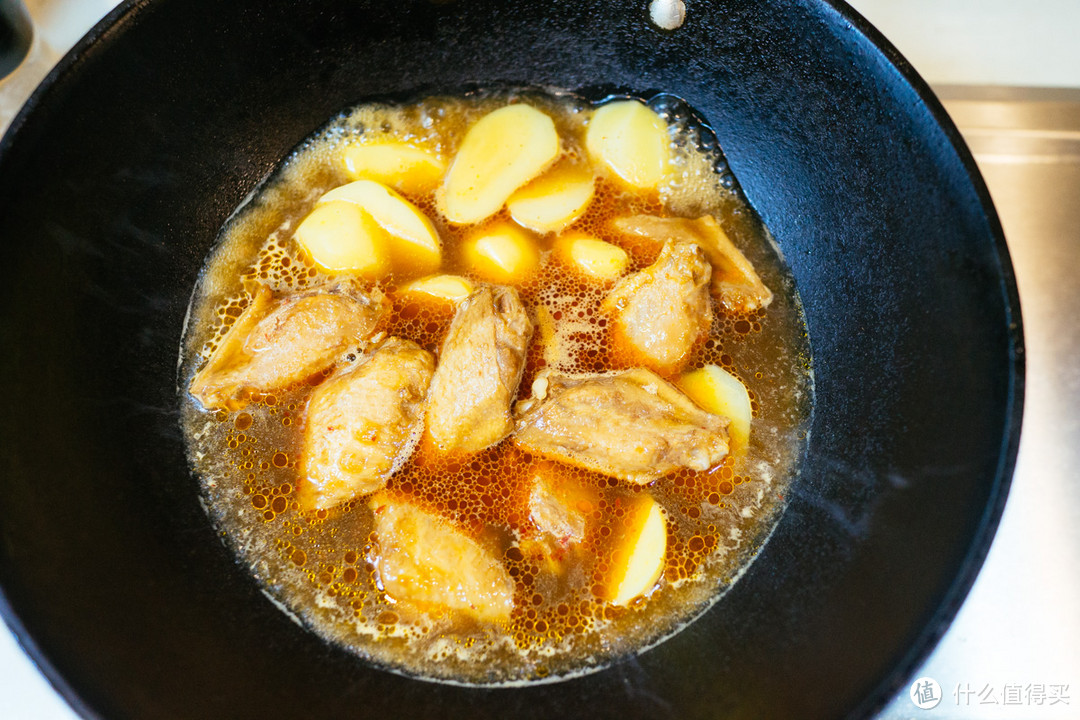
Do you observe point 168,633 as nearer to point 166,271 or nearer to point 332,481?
point 332,481

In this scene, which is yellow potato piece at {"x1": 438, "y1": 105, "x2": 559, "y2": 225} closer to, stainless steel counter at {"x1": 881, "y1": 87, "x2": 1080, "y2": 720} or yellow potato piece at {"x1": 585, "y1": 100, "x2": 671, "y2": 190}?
yellow potato piece at {"x1": 585, "y1": 100, "x2": 671, "y2": 190}

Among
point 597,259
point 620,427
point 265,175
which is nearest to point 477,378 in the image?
point 620,427

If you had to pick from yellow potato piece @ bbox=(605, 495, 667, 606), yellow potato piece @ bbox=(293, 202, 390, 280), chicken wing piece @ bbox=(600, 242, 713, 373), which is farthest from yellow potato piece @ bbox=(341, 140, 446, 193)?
yellow potato piece @ bbox=(605, 495, 667, 606)

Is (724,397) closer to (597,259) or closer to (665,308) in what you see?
(665,308)

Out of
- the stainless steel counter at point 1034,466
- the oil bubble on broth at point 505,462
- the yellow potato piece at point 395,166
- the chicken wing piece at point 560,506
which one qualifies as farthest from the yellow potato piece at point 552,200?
the stainless steel counter at point 1034,466

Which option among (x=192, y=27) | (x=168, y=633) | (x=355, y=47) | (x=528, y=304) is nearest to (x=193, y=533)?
(x=168, y=633)
